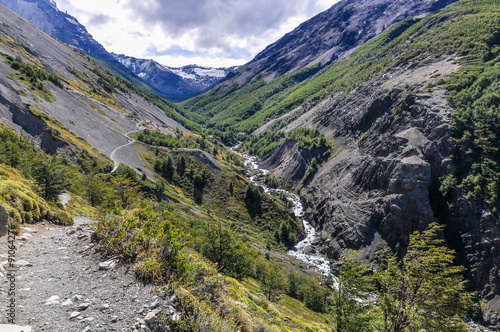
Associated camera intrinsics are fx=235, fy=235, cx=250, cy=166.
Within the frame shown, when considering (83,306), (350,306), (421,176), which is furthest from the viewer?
(421,176)

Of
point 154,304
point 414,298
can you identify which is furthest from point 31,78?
point 414,298

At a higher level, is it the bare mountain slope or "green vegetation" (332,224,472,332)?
the bare mountain slope

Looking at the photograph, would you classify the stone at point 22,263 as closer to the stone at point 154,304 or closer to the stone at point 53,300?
the stone at point 53,300

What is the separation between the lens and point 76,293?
8211 mm

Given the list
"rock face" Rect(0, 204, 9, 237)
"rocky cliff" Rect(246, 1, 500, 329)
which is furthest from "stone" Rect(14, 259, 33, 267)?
"rocky cliff" Rect(246, 1, 500, 329)

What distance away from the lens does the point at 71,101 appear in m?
111

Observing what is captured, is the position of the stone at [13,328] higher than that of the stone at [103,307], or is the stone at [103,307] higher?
the stone at [13,328]

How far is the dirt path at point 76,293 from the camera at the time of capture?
6.80 metres

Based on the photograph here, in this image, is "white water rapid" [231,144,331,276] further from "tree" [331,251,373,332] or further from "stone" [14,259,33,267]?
"stone" [14,259,33,267]

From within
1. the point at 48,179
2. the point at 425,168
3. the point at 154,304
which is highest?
the point at 425,168

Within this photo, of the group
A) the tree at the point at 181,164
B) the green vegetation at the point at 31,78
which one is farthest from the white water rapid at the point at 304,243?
the green vegetation at the point at 31,78

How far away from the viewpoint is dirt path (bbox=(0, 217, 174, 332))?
6.80 meters

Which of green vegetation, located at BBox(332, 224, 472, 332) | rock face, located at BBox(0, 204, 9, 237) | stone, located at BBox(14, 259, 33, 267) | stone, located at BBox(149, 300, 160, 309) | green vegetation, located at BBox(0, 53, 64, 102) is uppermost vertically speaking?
green vegetation, located at BBox(0, 53, 64, 102)

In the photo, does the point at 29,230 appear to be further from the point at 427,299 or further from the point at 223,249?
the point at 427,299
